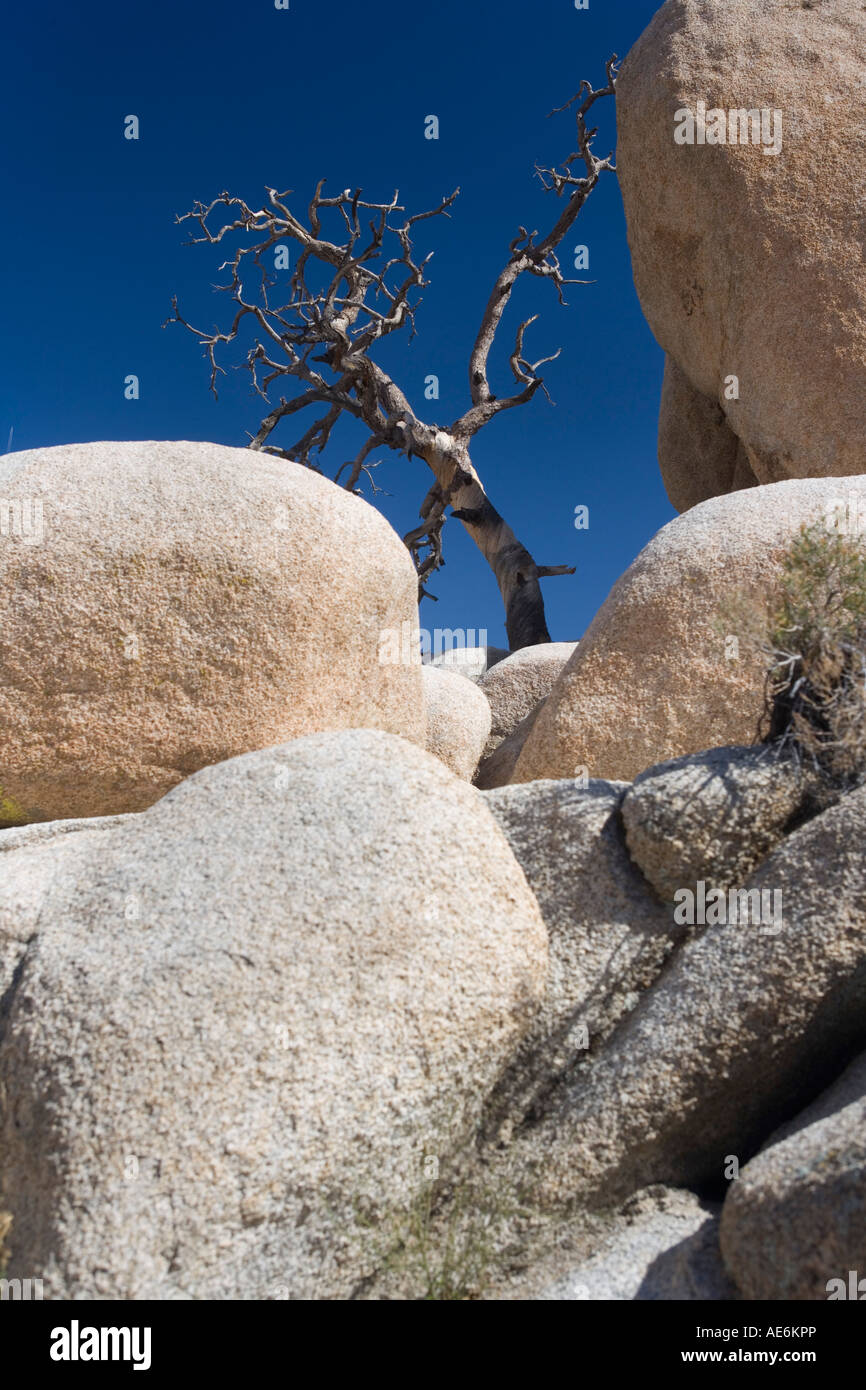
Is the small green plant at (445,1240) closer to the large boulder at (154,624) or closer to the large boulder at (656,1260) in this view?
the large boulder at (656,1260)

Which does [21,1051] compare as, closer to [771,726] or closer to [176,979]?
[176,979]

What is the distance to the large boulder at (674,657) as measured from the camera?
5.37 m

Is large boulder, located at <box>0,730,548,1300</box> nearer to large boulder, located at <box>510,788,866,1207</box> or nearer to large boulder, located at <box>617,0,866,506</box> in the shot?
large boulder, located at <box>510,788,866,1207</box>

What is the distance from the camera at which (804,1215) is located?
2428 millimetres

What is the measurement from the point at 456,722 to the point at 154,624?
3865 mm

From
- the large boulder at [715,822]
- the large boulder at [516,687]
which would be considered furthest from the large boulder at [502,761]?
the large boulder at [715,822]

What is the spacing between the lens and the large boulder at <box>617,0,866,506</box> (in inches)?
335

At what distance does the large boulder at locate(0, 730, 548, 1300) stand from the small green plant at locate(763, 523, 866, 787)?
122 cm

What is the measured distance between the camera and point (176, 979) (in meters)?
3.13

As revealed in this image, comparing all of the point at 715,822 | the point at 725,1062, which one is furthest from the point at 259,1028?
the point at 715,822

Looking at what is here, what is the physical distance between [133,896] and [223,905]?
14.0 inches

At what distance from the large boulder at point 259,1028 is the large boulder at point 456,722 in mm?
4323
